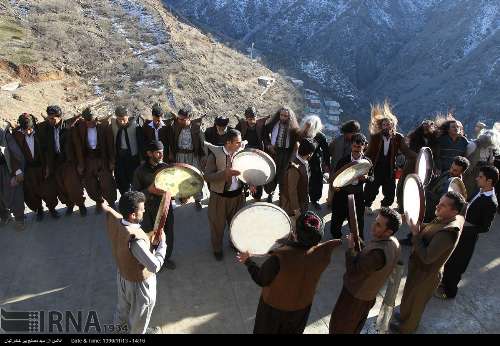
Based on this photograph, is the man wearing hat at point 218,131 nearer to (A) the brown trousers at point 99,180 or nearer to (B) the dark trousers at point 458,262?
(A) the brown trousers at point 99,180

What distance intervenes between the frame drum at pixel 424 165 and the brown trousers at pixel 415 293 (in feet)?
5.37

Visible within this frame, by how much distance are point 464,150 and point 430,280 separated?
10.9 ft

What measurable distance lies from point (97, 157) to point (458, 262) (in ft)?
17.3

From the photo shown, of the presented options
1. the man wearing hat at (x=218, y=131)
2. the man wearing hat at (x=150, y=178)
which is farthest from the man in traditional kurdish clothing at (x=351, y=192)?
the man wearing hat at (x=150, y=178)

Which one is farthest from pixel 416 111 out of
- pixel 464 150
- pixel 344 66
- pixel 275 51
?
pixel 464 150

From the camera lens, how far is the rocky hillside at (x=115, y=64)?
81.4 feet

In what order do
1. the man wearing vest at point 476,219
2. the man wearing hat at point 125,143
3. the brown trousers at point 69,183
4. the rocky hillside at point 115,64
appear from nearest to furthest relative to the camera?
the man wearing vest at point 476,219, the man wearing hat at point 125,143, the brown trousers at point 69,183, the rocky hillside at point 115,64

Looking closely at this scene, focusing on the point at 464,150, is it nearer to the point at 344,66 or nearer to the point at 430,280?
the point at 430,280

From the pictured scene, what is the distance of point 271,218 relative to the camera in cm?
429

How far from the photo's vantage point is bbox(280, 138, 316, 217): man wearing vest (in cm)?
580

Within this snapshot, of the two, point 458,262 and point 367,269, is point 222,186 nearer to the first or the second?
point 367,269

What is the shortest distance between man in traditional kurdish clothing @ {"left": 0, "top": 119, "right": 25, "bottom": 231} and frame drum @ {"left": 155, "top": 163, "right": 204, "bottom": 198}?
9.49ft

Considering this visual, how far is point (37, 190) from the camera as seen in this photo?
23.4 ft

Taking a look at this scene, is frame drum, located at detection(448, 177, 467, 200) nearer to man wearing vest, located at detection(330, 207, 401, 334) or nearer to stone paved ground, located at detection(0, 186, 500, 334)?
stone paved ground, located at detection(0, 186, 500, 334)
